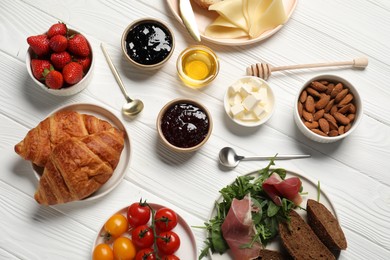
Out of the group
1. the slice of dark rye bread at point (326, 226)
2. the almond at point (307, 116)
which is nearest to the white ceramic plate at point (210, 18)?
the almond at point (307, 116)

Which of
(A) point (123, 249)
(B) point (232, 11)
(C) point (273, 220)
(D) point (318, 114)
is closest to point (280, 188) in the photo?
(C) point (273, 220)

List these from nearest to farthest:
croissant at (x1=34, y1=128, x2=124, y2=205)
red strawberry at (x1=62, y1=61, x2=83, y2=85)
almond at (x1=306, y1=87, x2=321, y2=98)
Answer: croissant at (x1=34, y1=128, x2=124, y2=205) → red strawberry at (x1=62, y1=61, x2=83, y2=85) → almond at (x1=306, y1=87, x2=321, y2=98)

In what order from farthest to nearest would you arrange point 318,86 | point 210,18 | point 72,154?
point 210,18 < point 318,86 < point 72,154

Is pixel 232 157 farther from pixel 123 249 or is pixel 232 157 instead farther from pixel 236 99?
pixel 123 249

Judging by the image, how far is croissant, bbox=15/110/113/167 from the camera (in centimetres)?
207

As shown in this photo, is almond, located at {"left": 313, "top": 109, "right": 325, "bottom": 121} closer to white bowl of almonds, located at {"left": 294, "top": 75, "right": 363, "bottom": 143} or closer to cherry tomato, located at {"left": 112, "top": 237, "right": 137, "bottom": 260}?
white bowl of almonds, located at {"left": 294, "top": 75, "right": 363, "bottom": 143}

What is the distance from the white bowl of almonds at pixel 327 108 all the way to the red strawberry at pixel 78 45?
3.19ft

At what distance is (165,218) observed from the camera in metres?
2.06

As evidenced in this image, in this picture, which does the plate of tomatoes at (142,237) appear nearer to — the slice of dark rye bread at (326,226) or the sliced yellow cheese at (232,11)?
the slice of dark rye bread at (326,226)

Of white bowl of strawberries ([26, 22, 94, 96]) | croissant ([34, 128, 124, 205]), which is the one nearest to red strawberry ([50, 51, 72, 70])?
white bowl of strawberries ([26, 22, 94, 96])

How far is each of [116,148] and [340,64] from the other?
112 cm

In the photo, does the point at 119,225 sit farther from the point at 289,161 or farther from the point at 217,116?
the point at 289,161

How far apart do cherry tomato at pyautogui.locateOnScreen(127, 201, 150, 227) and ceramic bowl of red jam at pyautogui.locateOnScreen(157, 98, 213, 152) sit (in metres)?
0.29

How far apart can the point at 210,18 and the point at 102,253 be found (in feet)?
3.91
